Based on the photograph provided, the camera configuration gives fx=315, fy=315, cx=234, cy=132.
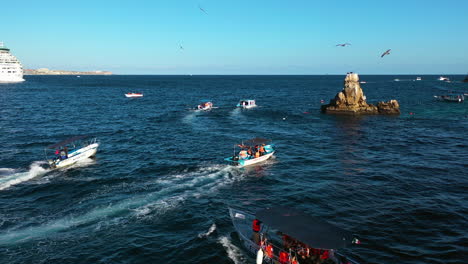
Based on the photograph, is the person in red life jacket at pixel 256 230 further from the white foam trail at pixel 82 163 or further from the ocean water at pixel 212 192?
the white foam trail at pixel 82 163

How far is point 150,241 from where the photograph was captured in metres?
23.3

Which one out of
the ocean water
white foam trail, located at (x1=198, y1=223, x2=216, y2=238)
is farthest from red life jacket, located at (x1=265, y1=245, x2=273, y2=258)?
white foam trail, located at (x1=198, y1=223, x2=216, y2=238)

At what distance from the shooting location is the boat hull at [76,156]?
39938 millimetres

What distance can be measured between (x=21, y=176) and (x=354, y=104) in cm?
7366

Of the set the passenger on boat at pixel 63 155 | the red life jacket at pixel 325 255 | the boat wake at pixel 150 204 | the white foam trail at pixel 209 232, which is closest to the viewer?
the red life jacket at pixel 325 255

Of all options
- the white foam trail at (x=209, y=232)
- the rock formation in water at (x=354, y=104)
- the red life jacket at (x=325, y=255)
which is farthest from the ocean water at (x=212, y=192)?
the rock formation in water at (x=354, y=104)

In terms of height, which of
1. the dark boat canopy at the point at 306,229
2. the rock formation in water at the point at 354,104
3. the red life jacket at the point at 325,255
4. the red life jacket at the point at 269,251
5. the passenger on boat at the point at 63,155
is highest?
the rock formation in water at the point at 354,104

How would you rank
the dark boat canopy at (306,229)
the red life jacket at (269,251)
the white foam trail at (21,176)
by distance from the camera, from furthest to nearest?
1. the white foam trail at (21,176)
2. the red life jacket at (269,251)
3. the dark boat canopy at (306,229)

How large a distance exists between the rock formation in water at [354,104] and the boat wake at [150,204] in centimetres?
5403

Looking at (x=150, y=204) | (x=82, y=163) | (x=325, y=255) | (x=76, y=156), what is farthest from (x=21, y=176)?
(x=325, y=255)

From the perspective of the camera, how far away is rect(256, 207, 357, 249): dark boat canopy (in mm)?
17419

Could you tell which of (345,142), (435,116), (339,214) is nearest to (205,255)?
(339,214)

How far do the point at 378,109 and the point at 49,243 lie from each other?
81.6 metres

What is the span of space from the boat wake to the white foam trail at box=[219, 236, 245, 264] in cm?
230
